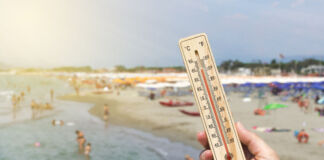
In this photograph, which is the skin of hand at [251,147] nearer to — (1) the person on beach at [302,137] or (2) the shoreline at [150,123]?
(2) the shoreline at [150,123]

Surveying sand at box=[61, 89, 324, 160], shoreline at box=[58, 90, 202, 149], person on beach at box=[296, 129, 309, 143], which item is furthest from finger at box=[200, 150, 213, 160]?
person on beach at box=[296, 129, 309, 143]

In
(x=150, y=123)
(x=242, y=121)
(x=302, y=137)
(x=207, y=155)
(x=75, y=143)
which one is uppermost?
(x=207, y=155)

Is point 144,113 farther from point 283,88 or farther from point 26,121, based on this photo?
point 283,88

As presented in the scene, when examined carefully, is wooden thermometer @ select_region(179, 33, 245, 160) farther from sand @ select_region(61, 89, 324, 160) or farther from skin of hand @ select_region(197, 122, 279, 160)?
sand @ select_region(61, 89, 324, 160)

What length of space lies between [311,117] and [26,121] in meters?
23.7

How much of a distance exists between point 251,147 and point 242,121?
1909 cm

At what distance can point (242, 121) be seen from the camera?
19.8m

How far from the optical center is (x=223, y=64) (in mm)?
105875

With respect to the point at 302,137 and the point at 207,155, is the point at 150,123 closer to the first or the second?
the point at 302,137

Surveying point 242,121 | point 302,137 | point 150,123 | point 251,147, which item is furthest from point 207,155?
point 150,123

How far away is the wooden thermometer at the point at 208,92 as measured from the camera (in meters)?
1.59

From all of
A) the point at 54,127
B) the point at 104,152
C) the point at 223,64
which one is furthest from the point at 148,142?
the point at 223,64

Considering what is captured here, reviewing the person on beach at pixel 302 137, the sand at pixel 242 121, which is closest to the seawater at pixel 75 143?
the sand at pixel 242 121

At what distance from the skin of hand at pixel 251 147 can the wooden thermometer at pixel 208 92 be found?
0.07m
